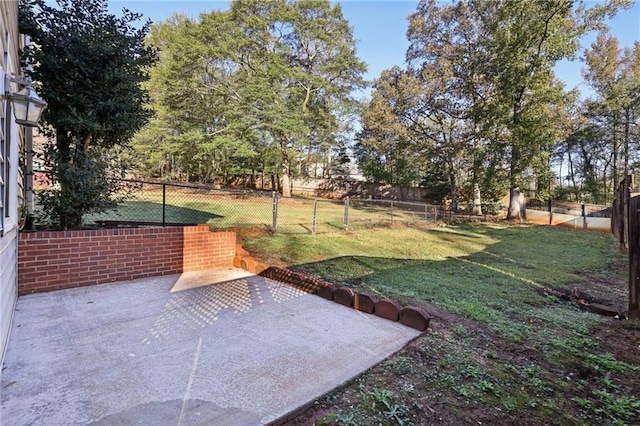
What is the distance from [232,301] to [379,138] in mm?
16564

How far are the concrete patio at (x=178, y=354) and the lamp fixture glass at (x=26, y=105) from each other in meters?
1.56

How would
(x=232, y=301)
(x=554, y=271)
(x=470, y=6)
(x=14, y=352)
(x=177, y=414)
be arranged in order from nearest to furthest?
(x=177, y=414) < (x=14, y=352) < (x=232, y=301) < (x=554, y=271) < (x=470, y=6)

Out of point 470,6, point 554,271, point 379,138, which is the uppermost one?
point 470,6

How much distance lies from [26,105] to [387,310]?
322cm

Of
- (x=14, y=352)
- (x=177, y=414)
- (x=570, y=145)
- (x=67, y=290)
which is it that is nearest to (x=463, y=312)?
(x=177, y=414)

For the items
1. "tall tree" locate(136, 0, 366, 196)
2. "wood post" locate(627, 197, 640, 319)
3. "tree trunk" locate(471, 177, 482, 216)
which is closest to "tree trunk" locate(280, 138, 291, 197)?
"tall tree" locate(136, 0, 366, 196)

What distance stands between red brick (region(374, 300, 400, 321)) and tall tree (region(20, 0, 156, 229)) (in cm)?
→ 343

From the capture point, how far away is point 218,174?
21.9m

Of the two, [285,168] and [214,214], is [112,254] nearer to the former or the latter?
[214,214]

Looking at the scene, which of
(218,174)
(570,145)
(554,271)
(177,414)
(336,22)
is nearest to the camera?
(177,414)

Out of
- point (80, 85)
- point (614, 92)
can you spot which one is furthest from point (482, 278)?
point (614, 92)

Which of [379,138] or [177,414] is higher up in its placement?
[379,138]

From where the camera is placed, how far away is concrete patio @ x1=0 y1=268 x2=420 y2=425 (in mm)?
1697

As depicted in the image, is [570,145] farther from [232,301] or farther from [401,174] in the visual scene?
[232,301]
